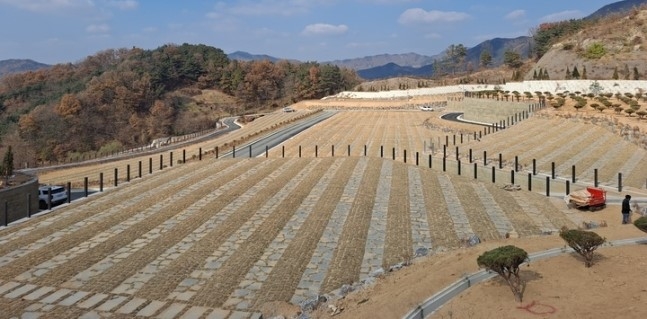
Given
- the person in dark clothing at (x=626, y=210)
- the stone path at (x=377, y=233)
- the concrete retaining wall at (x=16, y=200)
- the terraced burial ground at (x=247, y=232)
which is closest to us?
the terraced burial ground at (x=247, y=232)

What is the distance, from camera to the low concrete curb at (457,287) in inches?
254

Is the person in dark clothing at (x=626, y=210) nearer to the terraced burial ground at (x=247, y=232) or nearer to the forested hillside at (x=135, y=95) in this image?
the terraced burial ground at (x=247, y=232)

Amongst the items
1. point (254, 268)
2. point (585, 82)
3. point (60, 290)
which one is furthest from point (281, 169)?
point (585, 82)

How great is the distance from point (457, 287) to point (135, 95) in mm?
103094

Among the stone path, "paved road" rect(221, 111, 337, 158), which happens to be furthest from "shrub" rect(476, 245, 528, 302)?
"paved road" rect(221, 111, 337, 158)

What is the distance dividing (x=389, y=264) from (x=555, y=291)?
10.7 ft

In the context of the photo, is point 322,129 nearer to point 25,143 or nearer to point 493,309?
point 493,309

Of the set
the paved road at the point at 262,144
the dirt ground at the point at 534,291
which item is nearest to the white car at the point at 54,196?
the paved road at the point at 262,144

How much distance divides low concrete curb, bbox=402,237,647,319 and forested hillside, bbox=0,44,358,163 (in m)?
67.3

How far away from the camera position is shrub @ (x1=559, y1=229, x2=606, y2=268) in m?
7.23

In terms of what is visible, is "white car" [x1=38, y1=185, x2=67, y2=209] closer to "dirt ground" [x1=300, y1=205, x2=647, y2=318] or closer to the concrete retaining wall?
the concrete retaining wall

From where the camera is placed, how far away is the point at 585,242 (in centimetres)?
728

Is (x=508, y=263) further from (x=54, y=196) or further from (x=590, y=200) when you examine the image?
(x=54, y=196)

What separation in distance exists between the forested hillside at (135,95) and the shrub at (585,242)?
68.3m
